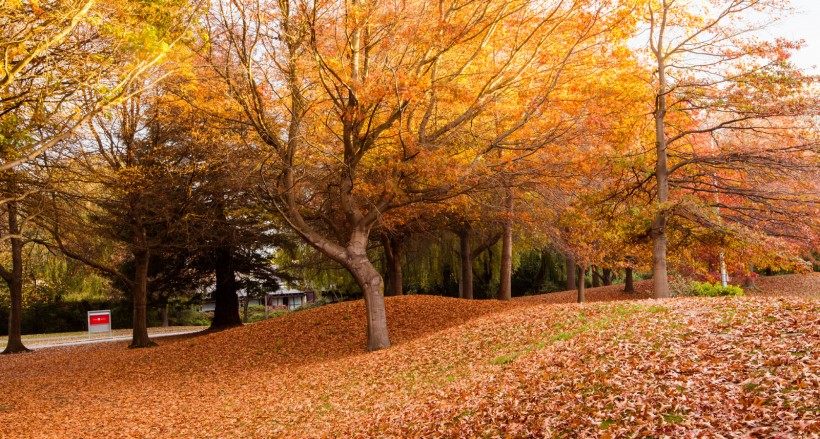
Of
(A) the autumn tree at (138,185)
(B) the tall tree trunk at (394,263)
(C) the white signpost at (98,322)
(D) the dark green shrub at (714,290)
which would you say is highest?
(A) the autumn tree at (138,185)

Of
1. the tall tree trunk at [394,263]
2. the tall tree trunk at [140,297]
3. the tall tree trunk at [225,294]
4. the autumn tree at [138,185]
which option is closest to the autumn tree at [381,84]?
the autumn tree at [138,185]

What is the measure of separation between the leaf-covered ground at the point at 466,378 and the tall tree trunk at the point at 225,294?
6.17 meters

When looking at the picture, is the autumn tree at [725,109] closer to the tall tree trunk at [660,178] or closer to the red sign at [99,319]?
the tall tree trunk at [660,178]

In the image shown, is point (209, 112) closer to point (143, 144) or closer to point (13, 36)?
point (13, 36)

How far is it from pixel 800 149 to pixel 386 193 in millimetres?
8303

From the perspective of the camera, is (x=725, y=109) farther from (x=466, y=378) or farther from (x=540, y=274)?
(x=540, y=274)

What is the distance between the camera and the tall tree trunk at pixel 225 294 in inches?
943

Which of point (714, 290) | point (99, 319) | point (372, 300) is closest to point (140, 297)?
point (99, 319)

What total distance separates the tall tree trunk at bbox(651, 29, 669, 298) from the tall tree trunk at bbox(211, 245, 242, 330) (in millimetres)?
15495

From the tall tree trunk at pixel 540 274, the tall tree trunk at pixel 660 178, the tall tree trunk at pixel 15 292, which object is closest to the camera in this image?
the tall tree trunk at pixel 660 178

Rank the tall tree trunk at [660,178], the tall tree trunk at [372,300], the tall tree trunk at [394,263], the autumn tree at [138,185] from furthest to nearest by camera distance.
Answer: the tall tree trunk at [394,263], the autumn tree at [138,185], the tall tree trunk at [660,178], the tall tree trunk at [372,300]

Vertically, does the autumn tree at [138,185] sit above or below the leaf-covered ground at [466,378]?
above

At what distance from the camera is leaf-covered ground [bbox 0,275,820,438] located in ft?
18.0

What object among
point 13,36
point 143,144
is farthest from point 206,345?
point 13,36
